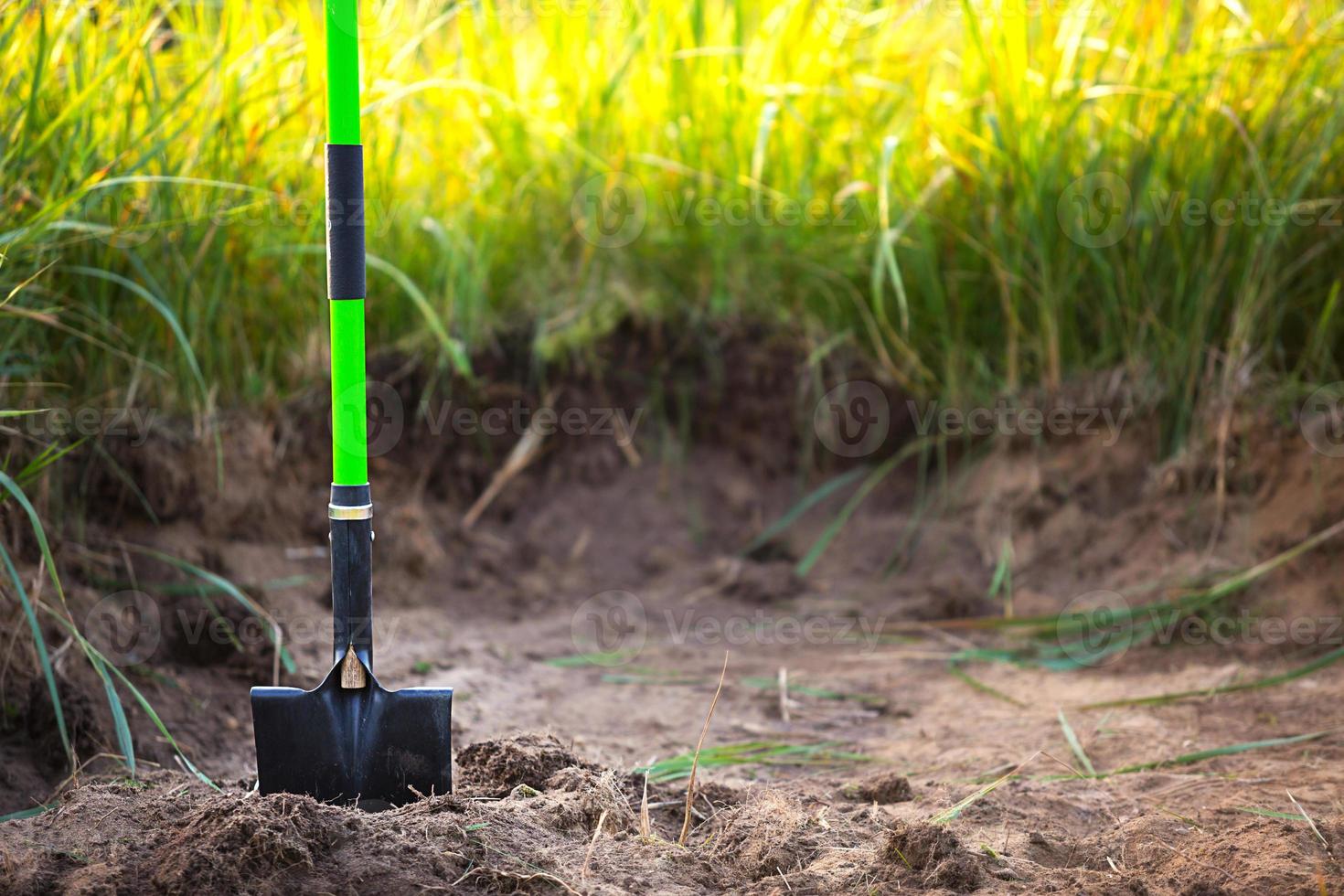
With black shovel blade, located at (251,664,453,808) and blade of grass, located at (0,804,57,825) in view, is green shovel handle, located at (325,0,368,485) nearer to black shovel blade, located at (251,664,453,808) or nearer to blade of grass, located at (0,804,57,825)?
black shovel blade, located at (251,664,453,808)

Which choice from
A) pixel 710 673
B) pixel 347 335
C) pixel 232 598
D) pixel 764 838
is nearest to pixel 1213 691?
pixel 710 673

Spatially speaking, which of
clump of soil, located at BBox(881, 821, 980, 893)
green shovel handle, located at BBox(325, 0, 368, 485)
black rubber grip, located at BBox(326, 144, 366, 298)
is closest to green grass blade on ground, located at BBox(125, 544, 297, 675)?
green shovel handle, located at BBox(325, 0, 368, 485)

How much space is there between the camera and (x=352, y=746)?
1.64 metres

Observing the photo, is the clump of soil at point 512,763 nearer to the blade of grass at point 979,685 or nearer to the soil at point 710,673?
the soil at point 710,673

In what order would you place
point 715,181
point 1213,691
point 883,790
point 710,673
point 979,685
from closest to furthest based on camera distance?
1. point 883,790
2. point 1213,691
3. point 979,685
4. point 710,673
5. point 715,181

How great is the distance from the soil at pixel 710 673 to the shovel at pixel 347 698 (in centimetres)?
10

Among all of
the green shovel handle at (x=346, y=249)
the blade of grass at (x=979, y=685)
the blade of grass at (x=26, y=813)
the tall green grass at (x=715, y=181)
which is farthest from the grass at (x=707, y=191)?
the green shovel handle at (x=346, y=249)

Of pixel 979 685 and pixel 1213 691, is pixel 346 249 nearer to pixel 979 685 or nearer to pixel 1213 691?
pixel 979 685

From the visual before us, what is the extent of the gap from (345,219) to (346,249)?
0.14ft

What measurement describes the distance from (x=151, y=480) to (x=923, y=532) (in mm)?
1892

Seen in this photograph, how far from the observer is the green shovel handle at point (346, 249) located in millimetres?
1635

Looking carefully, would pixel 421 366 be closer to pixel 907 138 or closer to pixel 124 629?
pixel 124 629

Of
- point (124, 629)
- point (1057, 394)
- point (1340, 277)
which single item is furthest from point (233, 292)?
point (1340, 277)

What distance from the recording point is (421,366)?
9.84 ft
